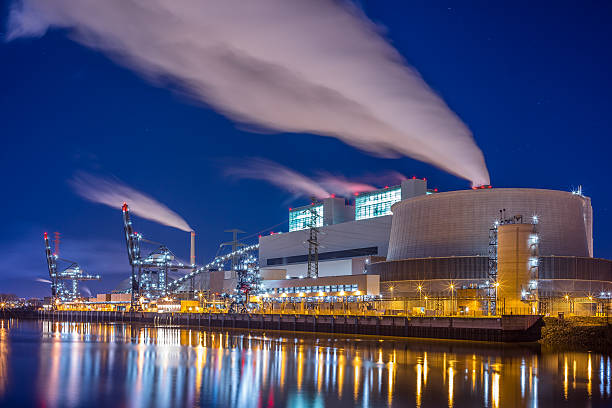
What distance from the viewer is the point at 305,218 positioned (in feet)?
467

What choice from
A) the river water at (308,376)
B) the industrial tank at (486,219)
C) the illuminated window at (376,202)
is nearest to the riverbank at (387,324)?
the river water at (308,376)

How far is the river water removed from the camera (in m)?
29.6

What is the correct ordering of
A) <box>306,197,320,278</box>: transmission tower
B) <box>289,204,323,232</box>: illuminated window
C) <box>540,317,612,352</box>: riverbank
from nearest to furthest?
1. <box>540,317,612,352</box>: riverbank
2. <box>306,197,320,278</box>: transmission tower
3. <box>289,204,323,232</box>: illuminated window

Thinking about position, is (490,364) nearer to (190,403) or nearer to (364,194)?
(190,403)

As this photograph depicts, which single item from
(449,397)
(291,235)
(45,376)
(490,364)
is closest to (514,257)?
(490,364)

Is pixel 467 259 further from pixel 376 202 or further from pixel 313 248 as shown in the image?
pixel 313 248

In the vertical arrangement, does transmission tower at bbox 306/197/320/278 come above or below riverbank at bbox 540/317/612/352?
above

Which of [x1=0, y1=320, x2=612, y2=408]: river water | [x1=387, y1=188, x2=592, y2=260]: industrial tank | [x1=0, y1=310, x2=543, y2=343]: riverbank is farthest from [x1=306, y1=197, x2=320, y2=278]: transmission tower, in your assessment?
[x1=0, y1=320, x2=612, y2=408]: river water

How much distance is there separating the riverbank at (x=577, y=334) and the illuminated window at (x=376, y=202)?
5696 centimetres

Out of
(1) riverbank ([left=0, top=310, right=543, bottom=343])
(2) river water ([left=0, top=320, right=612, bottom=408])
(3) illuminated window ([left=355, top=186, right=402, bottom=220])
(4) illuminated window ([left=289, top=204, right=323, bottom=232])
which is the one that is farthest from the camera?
(4) illuminated window ([left=289, top=204, right=323, bottom=232])

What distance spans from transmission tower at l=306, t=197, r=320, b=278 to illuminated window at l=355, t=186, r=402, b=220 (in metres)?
8.81

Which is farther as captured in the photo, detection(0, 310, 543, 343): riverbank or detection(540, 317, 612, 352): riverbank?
detection(0, 310, 543, 343): riverbank

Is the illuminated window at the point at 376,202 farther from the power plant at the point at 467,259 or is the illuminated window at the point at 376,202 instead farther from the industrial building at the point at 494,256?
the industrial building at the point at 494,256

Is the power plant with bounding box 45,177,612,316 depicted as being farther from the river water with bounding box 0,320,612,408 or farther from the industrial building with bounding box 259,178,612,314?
the river water with bounding box 0,320,612,408
